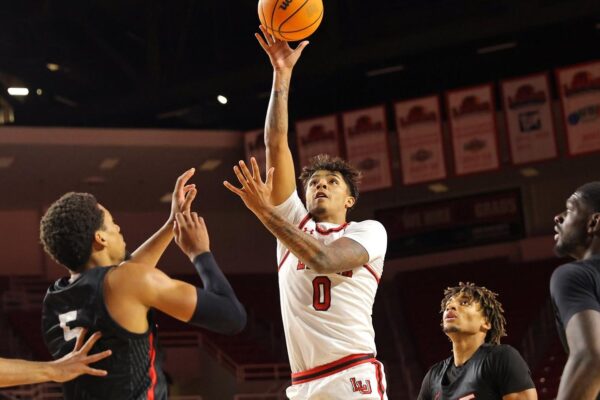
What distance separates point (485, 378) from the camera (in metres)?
5.84

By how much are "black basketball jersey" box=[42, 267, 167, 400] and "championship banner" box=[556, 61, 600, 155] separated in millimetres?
13759

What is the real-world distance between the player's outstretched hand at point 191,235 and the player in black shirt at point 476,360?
2612mm

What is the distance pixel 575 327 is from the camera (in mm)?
3131

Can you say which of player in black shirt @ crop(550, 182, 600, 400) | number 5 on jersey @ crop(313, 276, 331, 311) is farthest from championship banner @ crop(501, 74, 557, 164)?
player in black shirt @ crop(550, 182, 600, 400)

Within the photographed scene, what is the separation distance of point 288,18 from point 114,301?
3301 millimetres

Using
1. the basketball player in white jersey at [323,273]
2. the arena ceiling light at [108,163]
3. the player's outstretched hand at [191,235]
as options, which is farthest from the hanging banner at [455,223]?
the player's outstretched hand at [191,235]

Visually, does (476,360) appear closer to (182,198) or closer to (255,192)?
(255,192)

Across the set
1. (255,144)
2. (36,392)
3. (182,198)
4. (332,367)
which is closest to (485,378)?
(332,367)

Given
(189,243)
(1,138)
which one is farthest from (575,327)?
(1,138)

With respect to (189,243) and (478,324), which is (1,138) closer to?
(478,324)

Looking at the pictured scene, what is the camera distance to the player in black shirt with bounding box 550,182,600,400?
3025 millimetres

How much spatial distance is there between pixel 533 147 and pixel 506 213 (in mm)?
3463

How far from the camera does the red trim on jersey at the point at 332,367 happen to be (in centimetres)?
505

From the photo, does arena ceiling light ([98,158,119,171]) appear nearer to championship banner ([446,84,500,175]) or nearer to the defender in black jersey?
championship banner ([446,84,500,175])
